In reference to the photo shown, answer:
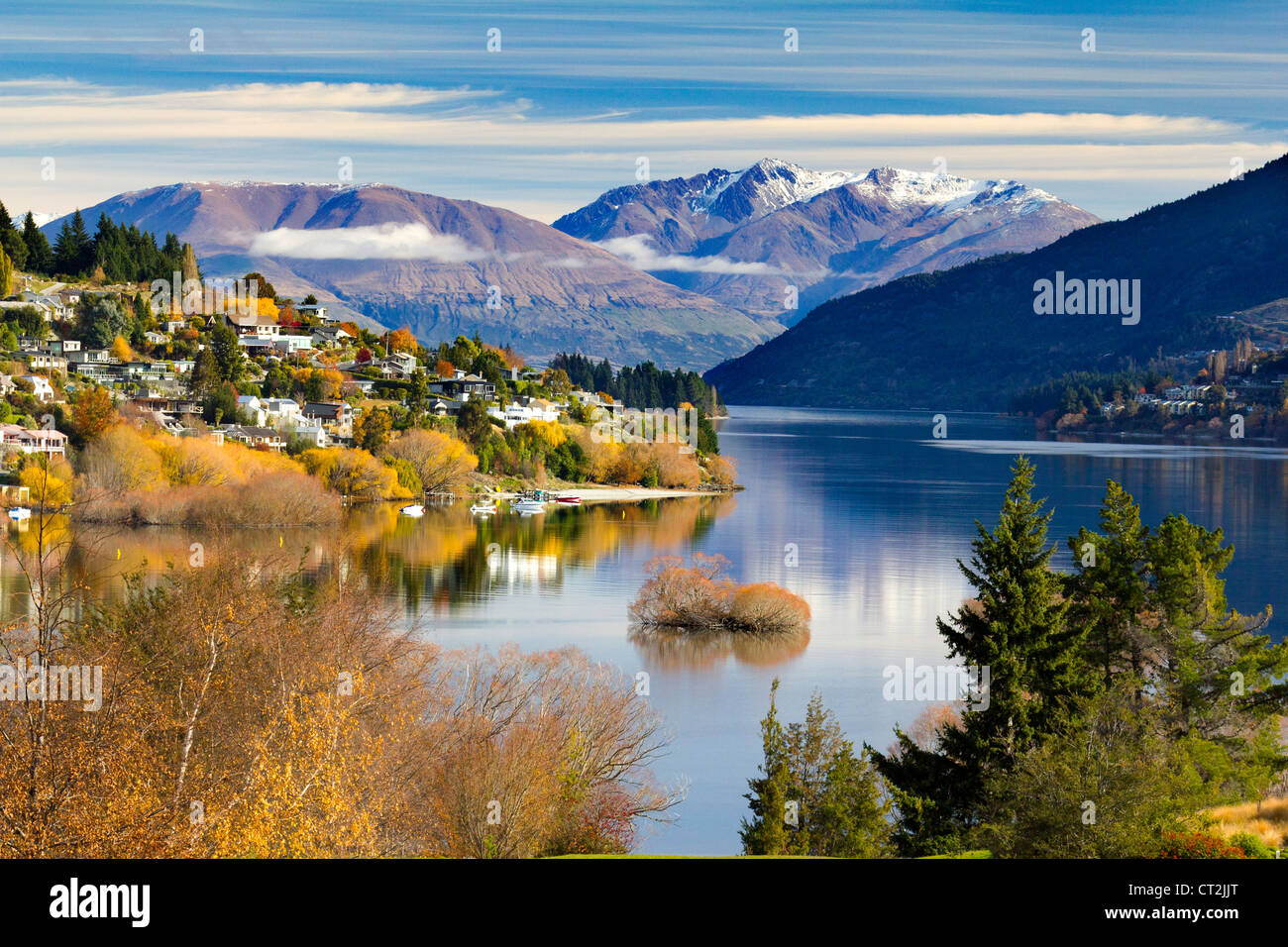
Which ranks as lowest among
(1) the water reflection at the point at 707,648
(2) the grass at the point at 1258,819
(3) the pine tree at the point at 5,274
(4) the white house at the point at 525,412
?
(1) the water reflection at the point at 707,648

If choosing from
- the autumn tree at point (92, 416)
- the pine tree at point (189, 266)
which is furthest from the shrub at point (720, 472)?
the pine tree at point (189, 266)

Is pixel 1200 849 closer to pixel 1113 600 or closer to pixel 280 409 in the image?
pixel 1113 600

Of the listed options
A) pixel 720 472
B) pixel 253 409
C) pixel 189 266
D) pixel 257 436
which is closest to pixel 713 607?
pixel 257 436

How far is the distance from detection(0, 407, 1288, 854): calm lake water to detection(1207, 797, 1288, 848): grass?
7.35m

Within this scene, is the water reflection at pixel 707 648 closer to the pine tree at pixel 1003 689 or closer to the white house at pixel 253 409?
the pine tree at pixel 1003 689

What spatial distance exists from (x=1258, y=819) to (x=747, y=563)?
34.6 meters

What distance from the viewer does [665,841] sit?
20891 mm

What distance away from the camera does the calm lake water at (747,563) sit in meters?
29.3

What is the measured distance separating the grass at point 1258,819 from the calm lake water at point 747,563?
289 inches

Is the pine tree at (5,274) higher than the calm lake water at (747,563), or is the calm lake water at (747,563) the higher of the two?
the pine tree at (5,274)

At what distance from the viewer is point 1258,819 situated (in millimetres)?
17062

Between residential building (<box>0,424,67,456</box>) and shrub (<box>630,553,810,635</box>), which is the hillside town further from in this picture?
shrub (<box>630,553,810,635</box>)

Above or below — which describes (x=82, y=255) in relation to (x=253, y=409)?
above
